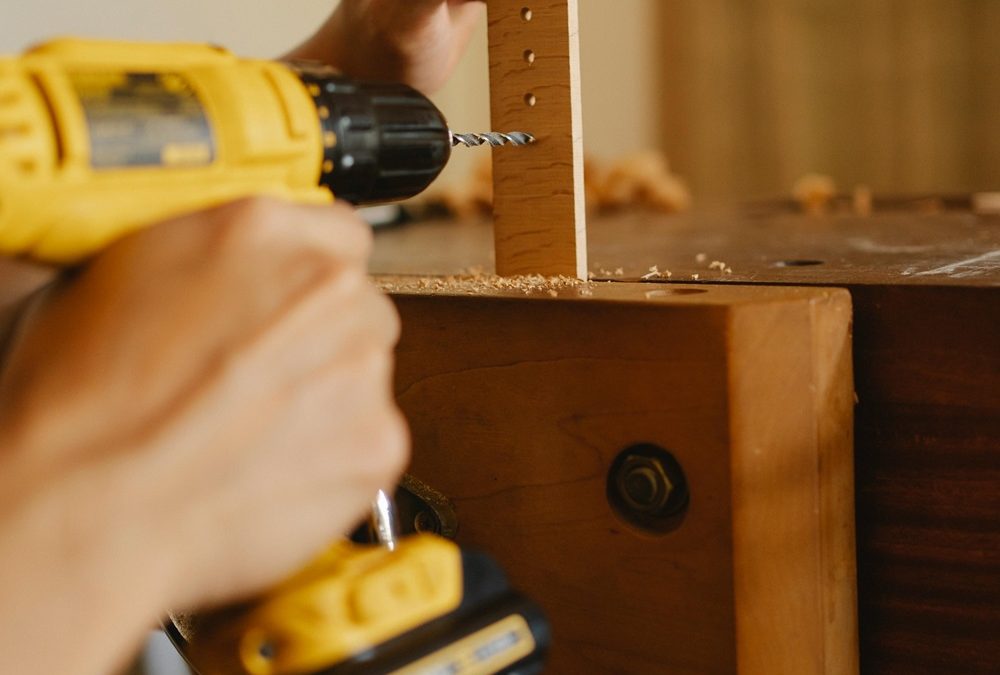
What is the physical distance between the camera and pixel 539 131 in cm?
70

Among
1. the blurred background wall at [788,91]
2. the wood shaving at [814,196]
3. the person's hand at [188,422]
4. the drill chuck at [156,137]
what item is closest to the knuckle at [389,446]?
the person's hand at [188,422]

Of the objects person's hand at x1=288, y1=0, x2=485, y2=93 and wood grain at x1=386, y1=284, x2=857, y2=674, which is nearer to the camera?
wood grain at x1=386, y1=284, x2=857, y2=674

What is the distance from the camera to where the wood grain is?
1.73ft

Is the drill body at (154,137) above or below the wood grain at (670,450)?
above

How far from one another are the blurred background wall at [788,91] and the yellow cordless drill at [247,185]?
165cm

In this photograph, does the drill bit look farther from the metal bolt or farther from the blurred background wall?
the blurred background wall

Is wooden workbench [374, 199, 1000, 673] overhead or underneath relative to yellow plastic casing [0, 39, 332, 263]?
underneath

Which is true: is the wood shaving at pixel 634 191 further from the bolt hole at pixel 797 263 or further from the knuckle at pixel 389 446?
the knuckle at pixel 389 446

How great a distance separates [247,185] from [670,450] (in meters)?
0.26

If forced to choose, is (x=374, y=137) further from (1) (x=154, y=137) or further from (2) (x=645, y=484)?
(2) (x=645, y=484)

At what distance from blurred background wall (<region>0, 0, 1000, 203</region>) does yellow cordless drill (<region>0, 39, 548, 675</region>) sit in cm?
165

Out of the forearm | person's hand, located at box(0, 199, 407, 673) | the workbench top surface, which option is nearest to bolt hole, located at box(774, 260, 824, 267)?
the workbench top surface

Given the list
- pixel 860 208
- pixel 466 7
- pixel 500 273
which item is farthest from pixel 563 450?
pixel 860 208

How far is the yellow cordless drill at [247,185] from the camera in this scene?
39 cm
